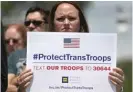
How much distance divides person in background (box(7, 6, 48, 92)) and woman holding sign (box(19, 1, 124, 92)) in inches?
3.3

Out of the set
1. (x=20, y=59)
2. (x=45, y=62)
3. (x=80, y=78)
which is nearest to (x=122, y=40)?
(x=80, y=78)

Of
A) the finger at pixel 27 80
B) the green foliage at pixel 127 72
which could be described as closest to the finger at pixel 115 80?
the green foliage at pixel 127 72

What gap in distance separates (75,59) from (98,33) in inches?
9.1

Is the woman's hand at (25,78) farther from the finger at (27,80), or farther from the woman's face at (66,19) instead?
the woman's face at (66,19)

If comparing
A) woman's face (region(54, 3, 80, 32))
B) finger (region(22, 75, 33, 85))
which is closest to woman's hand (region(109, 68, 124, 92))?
woman's face (region(54, 3, 80, 32))

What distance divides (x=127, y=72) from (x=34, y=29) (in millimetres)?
725

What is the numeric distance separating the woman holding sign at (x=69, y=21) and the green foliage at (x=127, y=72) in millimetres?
102

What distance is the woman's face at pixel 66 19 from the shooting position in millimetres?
2295

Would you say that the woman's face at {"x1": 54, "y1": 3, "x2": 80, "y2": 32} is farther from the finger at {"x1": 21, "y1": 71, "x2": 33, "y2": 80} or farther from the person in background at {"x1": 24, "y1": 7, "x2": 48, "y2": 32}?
the finger at {"x1": 21, "y1": 71, "x2": 33, "y2": 80}

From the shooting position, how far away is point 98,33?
2.25m

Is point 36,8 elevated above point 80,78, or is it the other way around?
point 36,8

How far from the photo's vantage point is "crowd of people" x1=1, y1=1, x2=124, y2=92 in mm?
2225

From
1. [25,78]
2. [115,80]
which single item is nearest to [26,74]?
[25,78]

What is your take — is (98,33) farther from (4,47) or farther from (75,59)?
(4,47)
